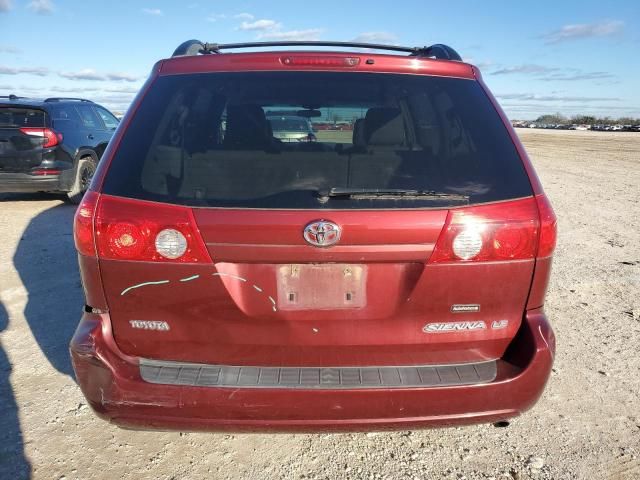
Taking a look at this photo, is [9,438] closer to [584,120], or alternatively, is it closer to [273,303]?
[273,303]

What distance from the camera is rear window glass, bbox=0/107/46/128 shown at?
7.81 meters

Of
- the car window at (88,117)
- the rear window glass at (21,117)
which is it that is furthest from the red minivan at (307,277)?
the car window at (88,117)

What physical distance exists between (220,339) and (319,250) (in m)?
0.55

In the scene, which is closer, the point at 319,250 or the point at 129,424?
the point at 319,250

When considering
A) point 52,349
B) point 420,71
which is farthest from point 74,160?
point 420,71

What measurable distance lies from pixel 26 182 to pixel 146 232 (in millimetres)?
7273

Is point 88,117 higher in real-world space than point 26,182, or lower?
higher

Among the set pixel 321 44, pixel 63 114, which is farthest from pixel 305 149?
pixel 63 114

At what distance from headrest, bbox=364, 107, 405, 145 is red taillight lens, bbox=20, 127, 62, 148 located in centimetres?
728

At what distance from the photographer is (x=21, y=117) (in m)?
7.89

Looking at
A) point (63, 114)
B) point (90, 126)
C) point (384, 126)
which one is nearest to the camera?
point (384, 126)

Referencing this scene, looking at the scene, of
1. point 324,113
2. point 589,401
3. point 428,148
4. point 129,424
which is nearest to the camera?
point 129,424

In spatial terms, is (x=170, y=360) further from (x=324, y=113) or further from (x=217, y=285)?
(x=324, y=113)

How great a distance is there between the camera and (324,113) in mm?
2645
